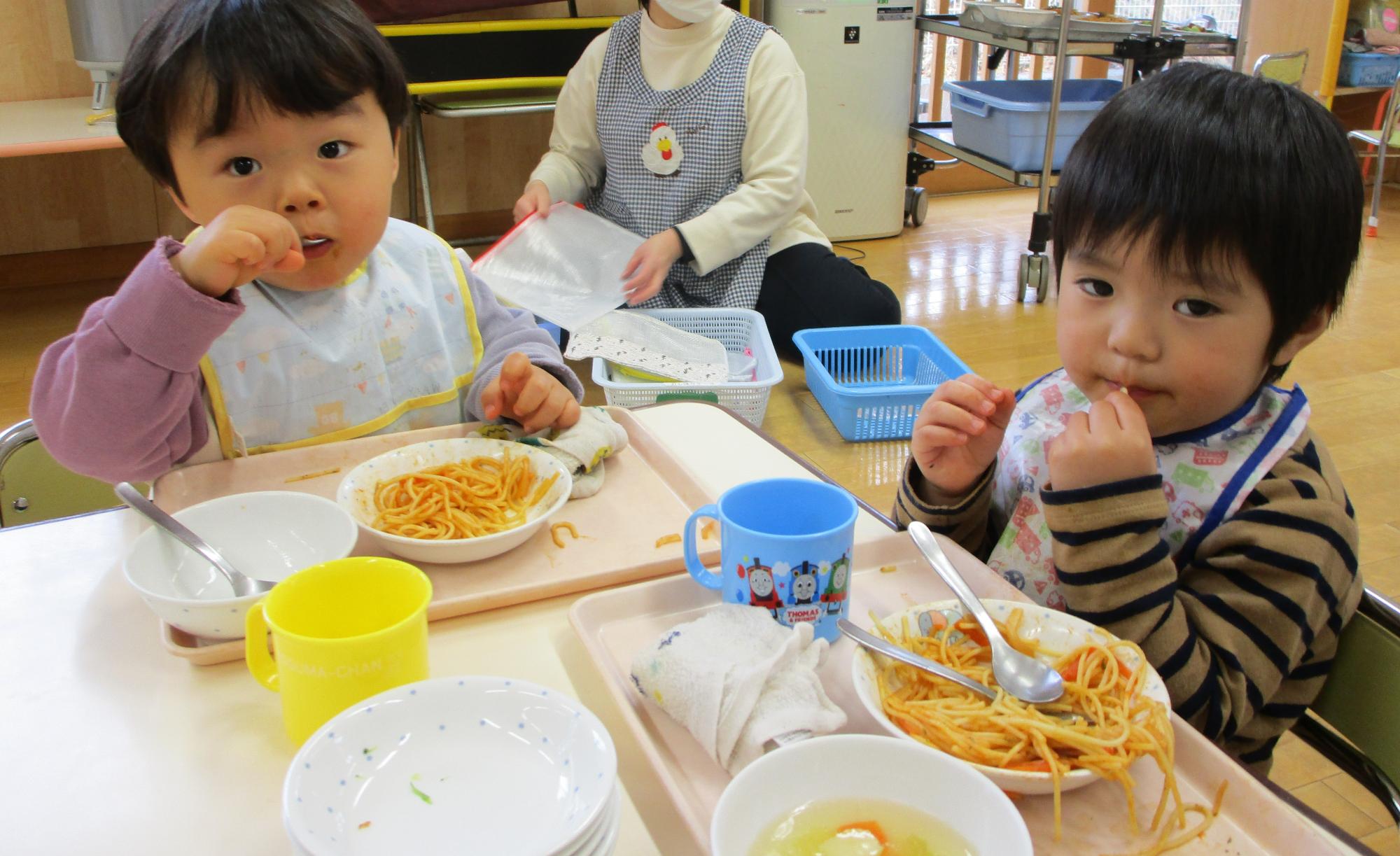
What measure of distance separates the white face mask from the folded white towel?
2314 mm

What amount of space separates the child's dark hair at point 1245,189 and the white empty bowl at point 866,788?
532 millimetres

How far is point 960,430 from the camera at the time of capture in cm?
101

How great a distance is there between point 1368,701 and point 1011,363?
2.39 meters

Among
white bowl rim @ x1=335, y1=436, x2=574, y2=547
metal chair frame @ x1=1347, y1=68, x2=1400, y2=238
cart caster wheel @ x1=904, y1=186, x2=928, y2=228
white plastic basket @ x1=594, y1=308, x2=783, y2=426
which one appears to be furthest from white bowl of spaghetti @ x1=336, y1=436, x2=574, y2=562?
metal chair frame @ x1=1347, y1=68, x2=1400, y2=238

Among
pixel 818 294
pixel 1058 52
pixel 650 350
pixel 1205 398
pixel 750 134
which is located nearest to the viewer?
pixel 1205 398

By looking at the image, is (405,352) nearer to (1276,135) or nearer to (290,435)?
(290,435)

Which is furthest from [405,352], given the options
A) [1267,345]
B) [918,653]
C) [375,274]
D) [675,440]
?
[1267,345]

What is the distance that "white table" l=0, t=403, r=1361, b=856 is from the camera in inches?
24.5

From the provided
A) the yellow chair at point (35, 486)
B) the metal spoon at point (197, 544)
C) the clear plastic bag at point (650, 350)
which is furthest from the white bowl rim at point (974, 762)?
the clear plastic bag at point (650, 350)

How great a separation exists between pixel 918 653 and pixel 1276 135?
536mm

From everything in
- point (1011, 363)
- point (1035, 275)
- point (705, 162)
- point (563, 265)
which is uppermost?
point (705, 162)

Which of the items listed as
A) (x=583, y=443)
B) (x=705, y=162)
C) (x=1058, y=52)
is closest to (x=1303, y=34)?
(x=1058, y=52)

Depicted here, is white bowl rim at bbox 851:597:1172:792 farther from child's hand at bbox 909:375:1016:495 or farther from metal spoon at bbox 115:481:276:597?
metal spoon at bbox 115:481:276:597

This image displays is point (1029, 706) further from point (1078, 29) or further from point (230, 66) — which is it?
point (1078, 29)
